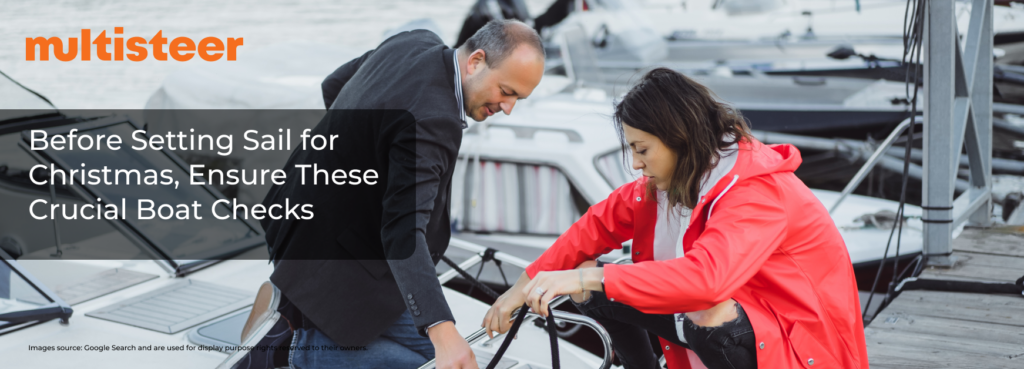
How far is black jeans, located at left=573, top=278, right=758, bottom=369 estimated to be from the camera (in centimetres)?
196

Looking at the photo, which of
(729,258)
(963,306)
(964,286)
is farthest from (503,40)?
(964,286)

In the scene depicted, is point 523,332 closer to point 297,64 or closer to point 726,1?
point 297,64

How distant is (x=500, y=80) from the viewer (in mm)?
2053

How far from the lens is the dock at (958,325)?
9.24 ft

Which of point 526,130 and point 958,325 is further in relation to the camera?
point 526,130

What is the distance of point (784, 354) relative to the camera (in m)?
1.96

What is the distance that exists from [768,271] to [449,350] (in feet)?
2.58

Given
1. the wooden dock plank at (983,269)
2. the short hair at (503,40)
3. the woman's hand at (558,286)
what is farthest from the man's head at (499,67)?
the wooden dock plank at (983,269)

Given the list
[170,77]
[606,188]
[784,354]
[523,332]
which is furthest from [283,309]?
[170,77]

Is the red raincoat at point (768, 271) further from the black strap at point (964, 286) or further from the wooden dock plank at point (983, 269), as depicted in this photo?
the wooden dock plank at point (983, 269)

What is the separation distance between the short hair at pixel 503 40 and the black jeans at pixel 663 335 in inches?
28.4

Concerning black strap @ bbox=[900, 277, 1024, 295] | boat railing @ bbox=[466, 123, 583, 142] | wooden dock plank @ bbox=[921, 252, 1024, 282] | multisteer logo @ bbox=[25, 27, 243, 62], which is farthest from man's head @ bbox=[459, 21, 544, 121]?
multisteer logo @ bbox=[25, 27, 243, 62]

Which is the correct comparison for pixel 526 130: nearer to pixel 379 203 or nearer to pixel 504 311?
pixel 379 203

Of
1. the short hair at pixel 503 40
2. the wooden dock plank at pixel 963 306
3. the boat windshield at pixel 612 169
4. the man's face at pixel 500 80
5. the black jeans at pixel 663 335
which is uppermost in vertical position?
the short hair at pixel 503 40
